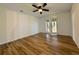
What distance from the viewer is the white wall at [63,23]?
97.7 inches

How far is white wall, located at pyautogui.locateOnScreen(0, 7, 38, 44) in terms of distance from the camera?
253 cm

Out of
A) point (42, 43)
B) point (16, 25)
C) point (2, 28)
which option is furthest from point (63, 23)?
point (2, 28)

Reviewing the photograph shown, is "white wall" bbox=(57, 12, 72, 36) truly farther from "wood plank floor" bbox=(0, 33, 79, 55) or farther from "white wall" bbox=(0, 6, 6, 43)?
"white wall" bbox=(0, 6, 6, 43)

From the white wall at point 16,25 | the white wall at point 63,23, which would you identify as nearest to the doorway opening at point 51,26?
the white wall at point 63,23

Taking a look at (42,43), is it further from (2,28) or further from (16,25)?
(2,28)

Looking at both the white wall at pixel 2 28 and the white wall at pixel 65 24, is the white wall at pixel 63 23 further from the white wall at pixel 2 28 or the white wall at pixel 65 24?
the white wall at pixel 2 28

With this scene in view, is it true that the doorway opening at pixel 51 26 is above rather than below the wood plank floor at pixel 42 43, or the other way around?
above

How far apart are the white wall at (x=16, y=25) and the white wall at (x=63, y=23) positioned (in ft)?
0.54

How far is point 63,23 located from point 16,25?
1.42 metres

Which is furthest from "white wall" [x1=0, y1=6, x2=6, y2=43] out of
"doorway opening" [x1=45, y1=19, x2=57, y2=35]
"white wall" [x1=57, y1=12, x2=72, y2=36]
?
"white wall" [x1=57, y1=12, x2=72, y2=36]

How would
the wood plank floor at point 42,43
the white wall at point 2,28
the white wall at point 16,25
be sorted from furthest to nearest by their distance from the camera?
the white wall at point 2,28
the white wall at point 16,25
the wood plank floor at point 42,43

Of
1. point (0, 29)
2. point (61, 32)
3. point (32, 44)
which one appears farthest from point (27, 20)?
point (61, 32)

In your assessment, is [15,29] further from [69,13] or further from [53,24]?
[69,13]

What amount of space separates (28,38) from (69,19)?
1.37m
